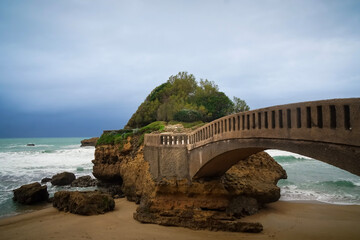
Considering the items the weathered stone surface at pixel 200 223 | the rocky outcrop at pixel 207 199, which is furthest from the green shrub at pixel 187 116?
the weathered stone surface at pixel 200 223

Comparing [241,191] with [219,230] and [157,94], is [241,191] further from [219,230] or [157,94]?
[157,94]

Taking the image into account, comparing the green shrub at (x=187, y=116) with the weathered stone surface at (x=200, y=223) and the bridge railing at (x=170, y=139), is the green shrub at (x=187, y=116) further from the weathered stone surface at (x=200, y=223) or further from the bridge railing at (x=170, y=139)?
the weathered stone surface at (x=200, y=223)

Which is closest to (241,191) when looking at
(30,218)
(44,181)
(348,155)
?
(348,155)

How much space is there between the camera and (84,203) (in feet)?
38.5

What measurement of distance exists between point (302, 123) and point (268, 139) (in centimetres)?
125

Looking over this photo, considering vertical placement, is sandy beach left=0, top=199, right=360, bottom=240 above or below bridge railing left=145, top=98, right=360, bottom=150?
below

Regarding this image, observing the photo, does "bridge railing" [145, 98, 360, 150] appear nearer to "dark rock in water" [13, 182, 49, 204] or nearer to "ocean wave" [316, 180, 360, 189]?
"dark rock in water" [13, 182, 49, 204]

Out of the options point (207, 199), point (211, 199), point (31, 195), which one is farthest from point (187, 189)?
point (31, 195)

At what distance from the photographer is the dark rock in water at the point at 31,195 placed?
14648 mm

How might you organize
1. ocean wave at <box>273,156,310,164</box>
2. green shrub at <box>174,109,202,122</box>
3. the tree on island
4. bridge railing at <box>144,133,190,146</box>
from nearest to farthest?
1. bridge railing at <box>144,133,190,146</box>
2. green shrub at <box>174,109,202,122</box>
3. the tree on island
4. ocean wave at <box>273,156,310,164</box>

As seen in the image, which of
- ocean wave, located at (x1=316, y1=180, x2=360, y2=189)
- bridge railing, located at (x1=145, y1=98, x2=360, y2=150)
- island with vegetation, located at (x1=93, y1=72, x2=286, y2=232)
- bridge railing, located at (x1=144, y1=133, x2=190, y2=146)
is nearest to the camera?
bridge railing, located at (x1=145, y1=98, x2=360, y2=150)

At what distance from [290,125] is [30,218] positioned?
42.2 ft

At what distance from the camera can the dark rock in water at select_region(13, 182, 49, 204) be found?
14.6m

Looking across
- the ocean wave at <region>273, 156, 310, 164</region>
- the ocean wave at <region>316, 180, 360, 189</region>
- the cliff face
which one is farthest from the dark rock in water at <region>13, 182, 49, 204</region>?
the ocean wave at <region>273, 156, 310, 164</region>
